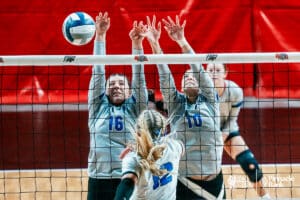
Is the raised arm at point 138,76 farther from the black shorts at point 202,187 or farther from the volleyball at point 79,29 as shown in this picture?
the black shorts at point 202,187

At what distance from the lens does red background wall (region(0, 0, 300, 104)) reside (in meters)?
8.34

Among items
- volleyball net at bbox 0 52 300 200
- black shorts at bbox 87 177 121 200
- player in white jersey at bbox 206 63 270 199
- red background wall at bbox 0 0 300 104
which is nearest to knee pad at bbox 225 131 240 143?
player in white jersey at bbox 206 63 270 199

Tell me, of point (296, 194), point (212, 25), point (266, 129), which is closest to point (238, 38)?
point (212, 25)

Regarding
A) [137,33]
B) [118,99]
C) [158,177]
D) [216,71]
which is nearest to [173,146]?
[158,177]

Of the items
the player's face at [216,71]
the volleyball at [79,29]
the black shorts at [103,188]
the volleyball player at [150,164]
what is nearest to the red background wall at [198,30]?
the player's face at [216,71]

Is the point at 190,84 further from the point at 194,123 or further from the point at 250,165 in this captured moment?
the point at 250,165

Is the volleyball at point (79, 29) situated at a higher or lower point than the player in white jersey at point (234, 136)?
higher

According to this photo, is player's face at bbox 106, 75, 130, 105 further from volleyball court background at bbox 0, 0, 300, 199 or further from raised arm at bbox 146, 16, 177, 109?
volleyball court background at bbox 0, 0, 300, 199

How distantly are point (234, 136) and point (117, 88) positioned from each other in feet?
7.89

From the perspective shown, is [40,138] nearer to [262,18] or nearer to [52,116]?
[52,116]

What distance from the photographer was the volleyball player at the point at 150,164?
415cm

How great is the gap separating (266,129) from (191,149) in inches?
123

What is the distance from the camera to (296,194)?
6789mm

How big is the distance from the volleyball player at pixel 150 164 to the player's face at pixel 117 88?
956 mm
